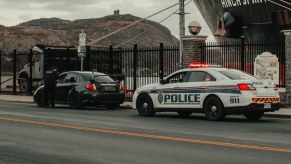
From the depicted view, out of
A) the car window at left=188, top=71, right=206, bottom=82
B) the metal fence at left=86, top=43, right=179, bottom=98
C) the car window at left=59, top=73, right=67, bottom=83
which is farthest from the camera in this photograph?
the metal fence at left=86, top=43, right=179, bottom=98

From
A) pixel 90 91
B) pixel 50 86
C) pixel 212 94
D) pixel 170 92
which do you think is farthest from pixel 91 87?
pixel 212 94

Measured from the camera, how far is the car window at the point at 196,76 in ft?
56.6

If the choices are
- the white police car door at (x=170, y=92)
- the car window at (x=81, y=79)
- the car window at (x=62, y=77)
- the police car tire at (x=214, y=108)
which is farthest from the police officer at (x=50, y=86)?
the police car tire at (x=214, y=108)

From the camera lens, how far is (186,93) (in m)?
17.5

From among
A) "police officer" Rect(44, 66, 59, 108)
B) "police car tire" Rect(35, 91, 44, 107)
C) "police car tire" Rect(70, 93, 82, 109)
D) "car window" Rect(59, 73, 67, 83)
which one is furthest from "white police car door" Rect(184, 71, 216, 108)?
"police car tire" Rect(35, 91, 44, 107)

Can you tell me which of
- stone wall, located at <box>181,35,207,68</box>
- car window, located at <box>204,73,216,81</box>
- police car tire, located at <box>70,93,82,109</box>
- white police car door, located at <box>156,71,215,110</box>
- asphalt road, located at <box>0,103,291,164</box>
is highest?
stone wall, located at <box>181,35,207,68</box>

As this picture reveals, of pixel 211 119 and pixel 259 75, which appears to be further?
pixel 259 75

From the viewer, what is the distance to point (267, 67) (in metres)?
23.0

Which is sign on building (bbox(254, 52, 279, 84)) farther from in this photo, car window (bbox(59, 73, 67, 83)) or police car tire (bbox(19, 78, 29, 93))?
police car tire (bbox(19, 78, 29, 93))

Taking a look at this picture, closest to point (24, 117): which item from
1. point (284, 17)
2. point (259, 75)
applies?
point (259, 75)

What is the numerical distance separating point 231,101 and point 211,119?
0.86 metres

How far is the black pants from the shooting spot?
2360 centimetres

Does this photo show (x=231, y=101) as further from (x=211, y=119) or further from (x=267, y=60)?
(x=267, y=60)

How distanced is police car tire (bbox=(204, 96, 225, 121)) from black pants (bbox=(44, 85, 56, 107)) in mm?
8580
